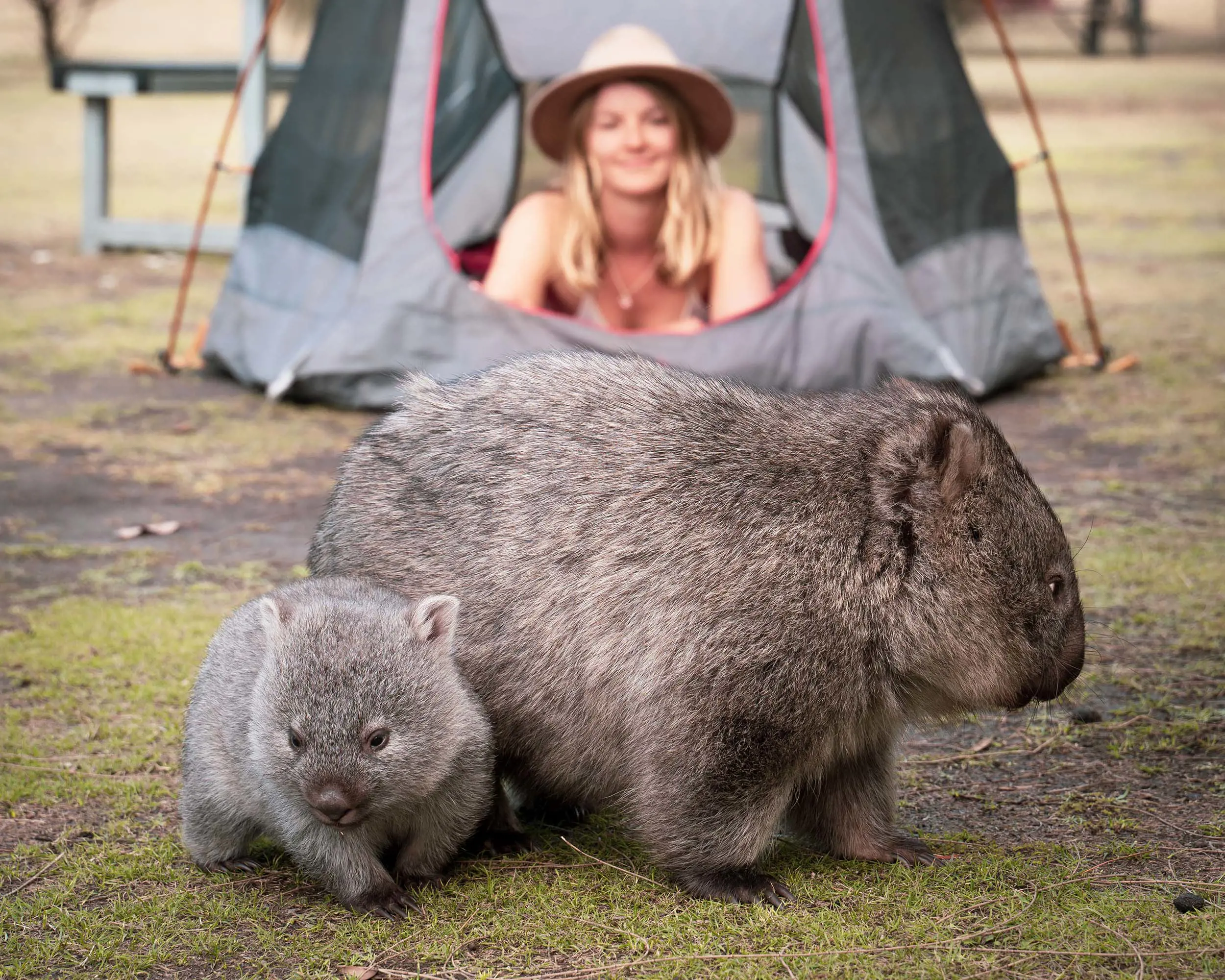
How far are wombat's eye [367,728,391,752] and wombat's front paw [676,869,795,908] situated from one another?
754 mm

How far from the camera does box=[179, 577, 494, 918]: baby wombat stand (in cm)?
328

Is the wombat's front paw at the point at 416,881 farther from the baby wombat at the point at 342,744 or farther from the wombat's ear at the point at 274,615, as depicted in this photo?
the wombat's ear at the point at 274,615

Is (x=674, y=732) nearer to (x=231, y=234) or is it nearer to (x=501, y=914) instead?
(x=501, y=914)

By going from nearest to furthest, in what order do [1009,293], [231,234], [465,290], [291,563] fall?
[291,563]
[465,290]
[1009,293]
[231,234]

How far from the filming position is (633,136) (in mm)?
7227

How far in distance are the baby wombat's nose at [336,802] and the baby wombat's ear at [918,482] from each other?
1.25m

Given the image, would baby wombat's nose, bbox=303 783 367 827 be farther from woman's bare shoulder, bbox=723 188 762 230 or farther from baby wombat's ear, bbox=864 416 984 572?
woman's bare shoulder, bbox=723 188 762 230

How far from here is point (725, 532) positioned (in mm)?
3498

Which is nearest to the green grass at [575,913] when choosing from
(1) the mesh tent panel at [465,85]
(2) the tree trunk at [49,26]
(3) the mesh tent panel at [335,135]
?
(3) the mesh tent panel at [335,135]

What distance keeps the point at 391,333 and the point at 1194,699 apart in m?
4.36

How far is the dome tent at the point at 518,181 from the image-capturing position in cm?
750

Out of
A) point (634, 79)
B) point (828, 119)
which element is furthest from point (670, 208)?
point (828, 119)

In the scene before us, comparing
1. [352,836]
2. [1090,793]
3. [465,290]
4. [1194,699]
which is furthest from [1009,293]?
[352,836]

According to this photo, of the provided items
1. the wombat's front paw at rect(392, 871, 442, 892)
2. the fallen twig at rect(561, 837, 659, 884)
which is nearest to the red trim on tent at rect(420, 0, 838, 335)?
the fallen twig at rect(561, 837, 659, 884)
